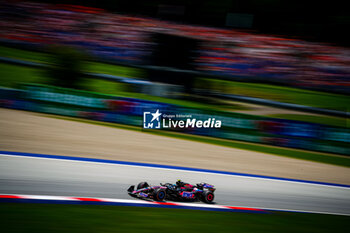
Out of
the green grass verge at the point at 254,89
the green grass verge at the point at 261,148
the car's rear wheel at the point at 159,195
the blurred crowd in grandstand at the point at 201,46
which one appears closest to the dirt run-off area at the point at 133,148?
the green grass verge at the point at 261,148

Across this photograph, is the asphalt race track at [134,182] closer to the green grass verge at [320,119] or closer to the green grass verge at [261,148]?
the green grass verge at [261,148]

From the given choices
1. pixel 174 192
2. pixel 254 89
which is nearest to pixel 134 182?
pixel 174 192

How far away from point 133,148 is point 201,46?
45.7ft

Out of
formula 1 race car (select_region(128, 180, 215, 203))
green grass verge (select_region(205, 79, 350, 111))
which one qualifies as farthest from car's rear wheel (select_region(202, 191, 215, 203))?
green grass verge (select_region(205, 79, 350, 111))

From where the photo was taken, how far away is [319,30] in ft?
81.6

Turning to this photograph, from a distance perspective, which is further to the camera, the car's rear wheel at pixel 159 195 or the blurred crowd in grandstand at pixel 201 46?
the blurred crowd in grandstand at pixel 201 46

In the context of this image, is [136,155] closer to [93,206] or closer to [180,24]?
[93,206]

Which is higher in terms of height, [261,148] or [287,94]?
[287,94]

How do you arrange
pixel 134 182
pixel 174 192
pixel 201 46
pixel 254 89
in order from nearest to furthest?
pixel 174 192
pixel 134 182
pixel 254 89
pixel 201 46

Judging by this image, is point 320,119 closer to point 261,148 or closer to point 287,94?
point 287,94

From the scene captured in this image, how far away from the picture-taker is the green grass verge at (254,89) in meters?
17.6

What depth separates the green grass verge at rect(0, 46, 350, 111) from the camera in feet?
57.7

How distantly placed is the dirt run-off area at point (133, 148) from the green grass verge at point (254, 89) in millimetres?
7780

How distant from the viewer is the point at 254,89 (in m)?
18.9
